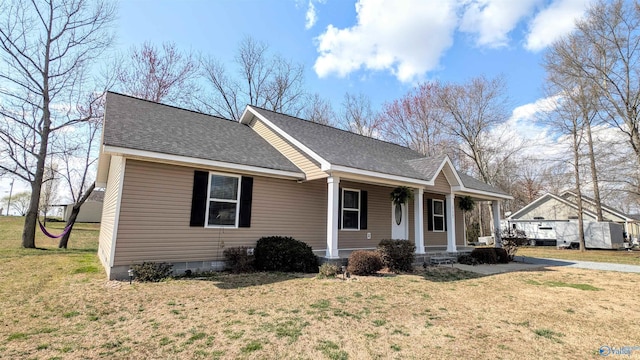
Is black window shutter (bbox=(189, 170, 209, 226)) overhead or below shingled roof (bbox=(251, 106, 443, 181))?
below

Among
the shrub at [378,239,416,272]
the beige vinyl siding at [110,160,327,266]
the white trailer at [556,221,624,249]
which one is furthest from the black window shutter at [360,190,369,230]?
the white trailer at [556,221,624,249]

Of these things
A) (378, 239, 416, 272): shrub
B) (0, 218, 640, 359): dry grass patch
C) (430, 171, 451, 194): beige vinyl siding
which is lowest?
(0, 218, 640, 359): dry grass patch

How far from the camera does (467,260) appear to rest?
11.8 m

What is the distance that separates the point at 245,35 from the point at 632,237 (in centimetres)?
3788

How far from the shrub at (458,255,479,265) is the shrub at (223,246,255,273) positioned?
8.13 m

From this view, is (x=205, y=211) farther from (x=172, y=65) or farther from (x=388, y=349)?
(x=172, y=65)

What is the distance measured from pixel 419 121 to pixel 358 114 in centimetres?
573

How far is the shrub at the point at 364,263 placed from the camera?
8409 millimetres

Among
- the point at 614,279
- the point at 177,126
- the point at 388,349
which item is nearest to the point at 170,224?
the point at 177,126

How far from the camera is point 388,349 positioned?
3781mm

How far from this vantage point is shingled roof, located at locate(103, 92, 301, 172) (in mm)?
7684

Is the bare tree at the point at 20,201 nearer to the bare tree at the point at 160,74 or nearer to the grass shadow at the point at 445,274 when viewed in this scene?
the bare tree at the point at 160,74

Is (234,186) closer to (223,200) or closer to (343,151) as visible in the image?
(223,200)

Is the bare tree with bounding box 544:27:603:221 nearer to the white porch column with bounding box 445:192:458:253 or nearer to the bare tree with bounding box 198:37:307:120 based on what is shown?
the white porch column with bounding box 445:192:458:253
